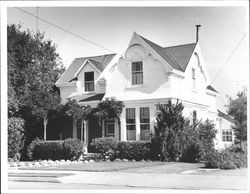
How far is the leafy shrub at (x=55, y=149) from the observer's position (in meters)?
21.5

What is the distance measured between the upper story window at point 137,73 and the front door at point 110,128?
95.8 inches


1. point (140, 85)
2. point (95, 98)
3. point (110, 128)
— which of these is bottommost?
point (110, 128)

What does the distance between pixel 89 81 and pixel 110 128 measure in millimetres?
3204

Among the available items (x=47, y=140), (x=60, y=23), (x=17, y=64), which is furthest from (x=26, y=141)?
(x=60, y=23)

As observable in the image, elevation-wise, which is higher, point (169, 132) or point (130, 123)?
point (130, 123)

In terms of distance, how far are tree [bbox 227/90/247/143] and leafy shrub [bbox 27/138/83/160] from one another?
24.5 ft

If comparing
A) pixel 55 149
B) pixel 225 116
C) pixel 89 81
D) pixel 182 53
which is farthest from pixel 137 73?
pixel 225 116

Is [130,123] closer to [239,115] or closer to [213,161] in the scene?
[239,115]

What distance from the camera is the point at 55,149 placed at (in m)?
21.8

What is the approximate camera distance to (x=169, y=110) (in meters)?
20.5

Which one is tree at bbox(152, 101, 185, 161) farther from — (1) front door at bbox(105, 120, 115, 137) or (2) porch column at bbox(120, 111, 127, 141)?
(1) front door at bbox(105, 120, 115, 137)

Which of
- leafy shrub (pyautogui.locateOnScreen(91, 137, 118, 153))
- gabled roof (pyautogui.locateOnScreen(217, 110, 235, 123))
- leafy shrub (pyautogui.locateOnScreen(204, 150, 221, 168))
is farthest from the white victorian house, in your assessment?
leafy shrub (pyautogui.locateOnScreen(204, 150, 221, 168))

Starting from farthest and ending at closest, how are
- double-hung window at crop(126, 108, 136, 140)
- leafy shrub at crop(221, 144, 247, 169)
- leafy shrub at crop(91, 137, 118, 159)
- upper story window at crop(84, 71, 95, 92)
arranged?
upper story window at crop(84, 71, 95, 92)
double-hung window at crop(126, 108, 136, 140)
leafy shrub at crop(91, 137, 118, 159)
leafy shrub at crop(221, 144, 247, 169)

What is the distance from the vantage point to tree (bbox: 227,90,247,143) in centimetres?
1800
